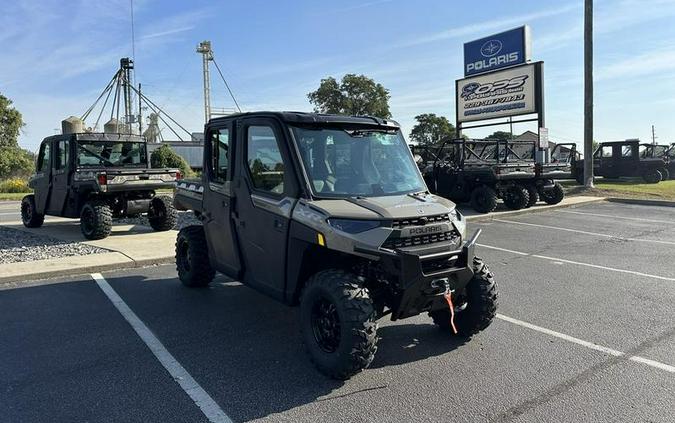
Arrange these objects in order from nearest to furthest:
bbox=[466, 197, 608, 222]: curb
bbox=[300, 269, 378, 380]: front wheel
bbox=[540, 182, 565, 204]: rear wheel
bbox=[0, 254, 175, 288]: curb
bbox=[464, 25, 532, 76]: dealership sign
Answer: bbox=[300, 269, 378, 380]: front wheel < bbox=[0, 254, 175, 288]: curb < bbox=[466, 197, 608, 222]: curb < bbox=[540, 182, 565, 204]: rear wheel < bbox=[464, 25, 532, 76]: dealership sign

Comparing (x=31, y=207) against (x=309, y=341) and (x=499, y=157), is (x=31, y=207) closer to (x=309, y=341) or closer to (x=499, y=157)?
(x=309, y=341)

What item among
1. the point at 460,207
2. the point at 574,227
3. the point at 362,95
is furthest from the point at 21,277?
the point at 362,95

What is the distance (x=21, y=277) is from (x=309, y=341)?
505 cm

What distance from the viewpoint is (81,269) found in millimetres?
7535

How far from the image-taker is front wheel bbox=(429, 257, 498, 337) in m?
4.57

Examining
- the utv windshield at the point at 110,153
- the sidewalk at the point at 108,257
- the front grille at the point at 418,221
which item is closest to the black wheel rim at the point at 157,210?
the sidewalk at the point at 108,257

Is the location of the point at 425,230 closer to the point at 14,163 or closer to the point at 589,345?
the point at 589,345

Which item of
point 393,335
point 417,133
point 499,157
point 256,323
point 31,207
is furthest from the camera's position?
point 417,133

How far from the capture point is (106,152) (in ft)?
36.7

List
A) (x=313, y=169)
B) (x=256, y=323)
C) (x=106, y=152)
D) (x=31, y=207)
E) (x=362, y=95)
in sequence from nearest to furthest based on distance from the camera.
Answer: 1. (x=313, y=169)
2. (x=256, y=323)
3. (x=106, y=152)
4. (x=31, y=207)
5. (x=362, y=95)

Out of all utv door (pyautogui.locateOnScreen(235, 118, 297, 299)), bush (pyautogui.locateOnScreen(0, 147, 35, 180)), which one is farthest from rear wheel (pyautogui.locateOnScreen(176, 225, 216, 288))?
bush (pyautogui.locateOnScreen(0, 147, 35, 180))

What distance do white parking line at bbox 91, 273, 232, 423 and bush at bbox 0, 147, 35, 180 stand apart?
33656 millimetres

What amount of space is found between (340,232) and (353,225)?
0.12m

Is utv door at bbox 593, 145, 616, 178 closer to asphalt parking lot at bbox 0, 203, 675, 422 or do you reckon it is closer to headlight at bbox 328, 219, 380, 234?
asphalt parking lot at bbox 0, 203, 675, 422
